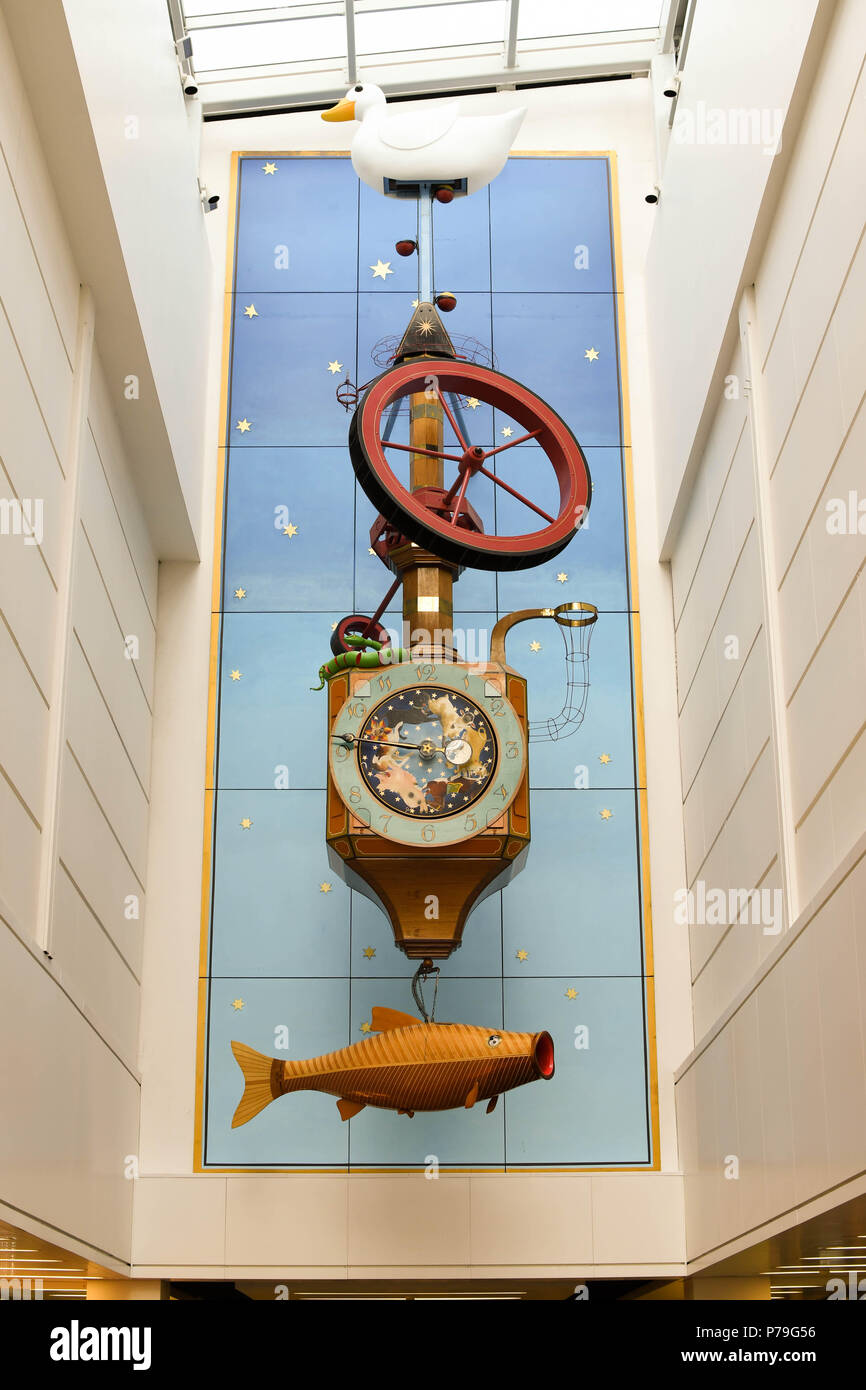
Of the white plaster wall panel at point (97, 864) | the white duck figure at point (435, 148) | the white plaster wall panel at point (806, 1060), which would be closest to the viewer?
the white plaster wall panel at point (806, 1060)

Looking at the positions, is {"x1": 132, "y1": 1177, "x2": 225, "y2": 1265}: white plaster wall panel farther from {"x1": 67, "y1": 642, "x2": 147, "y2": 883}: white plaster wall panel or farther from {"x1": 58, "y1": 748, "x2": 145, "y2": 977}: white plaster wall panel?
{"x1": 67, "y1": 642, "x2": 147, "y2": 883}: white plaster wall panel

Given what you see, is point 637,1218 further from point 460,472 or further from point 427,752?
point 460,472

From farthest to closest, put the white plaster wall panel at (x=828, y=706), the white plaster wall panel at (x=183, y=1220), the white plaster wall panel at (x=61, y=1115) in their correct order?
the white plaster wall panel at (x=183, y=1220) → the white plaster wall panel at (x=61, y=1115) → the white plaster wall panel at (x=828, y=706)

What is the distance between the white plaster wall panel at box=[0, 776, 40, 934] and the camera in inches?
175

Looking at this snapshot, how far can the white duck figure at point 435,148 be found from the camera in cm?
715

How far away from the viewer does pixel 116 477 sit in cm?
650

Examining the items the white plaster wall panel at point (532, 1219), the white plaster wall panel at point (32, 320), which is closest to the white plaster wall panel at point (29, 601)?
the white plaster wall panel at point (32, 320)

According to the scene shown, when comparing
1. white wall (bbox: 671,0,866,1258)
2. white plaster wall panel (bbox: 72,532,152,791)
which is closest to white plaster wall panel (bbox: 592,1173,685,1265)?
white wall (bbox: 671,0,866,1258)

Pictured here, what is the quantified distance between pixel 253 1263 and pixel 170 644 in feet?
9.63

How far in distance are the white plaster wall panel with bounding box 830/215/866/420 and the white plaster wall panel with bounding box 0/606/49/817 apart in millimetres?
2515

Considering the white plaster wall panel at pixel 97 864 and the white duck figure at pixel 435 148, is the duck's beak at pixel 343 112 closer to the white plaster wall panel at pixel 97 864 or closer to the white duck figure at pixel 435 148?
the white duck figure at pixel 435 148

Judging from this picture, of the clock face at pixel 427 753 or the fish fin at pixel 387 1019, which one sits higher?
the clock face at pixel 427 753

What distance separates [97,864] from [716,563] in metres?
2.85

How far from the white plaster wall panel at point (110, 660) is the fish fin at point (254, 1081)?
152 cm
